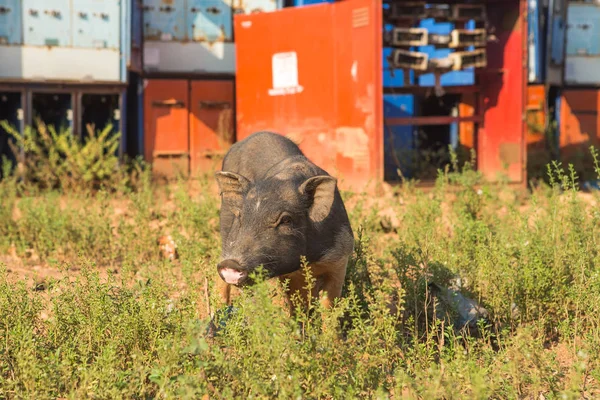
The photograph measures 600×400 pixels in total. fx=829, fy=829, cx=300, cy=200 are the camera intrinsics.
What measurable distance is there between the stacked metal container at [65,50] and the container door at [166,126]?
81 centimetres

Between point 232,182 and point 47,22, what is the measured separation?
9.55 metres

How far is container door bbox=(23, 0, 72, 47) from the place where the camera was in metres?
14.0

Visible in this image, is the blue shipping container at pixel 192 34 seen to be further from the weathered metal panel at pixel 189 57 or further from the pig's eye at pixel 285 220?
the pig's eye at pixel 285 220

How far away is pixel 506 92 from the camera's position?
12.8 metres

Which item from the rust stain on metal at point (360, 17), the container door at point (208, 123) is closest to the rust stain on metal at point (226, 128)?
the container door at point (208, 123)

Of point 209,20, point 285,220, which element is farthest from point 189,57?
point 285,220

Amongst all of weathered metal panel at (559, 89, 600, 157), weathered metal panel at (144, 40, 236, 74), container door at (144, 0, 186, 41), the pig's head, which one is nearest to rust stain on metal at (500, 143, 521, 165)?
weathered metal panel at (559, 89, 600, 157)

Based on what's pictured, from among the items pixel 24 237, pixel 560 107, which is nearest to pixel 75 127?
pixel 24 237

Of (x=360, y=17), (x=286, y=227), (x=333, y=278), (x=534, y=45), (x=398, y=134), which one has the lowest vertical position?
(x=333, y=278)

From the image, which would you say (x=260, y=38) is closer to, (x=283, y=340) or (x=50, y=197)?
(x=50, y=197)

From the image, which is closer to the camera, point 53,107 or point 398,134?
point 53,107

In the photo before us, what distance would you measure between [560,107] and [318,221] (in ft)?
41.9

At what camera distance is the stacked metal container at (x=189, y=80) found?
50.4 feet

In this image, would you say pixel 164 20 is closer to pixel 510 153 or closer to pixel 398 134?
pixel 398 134
